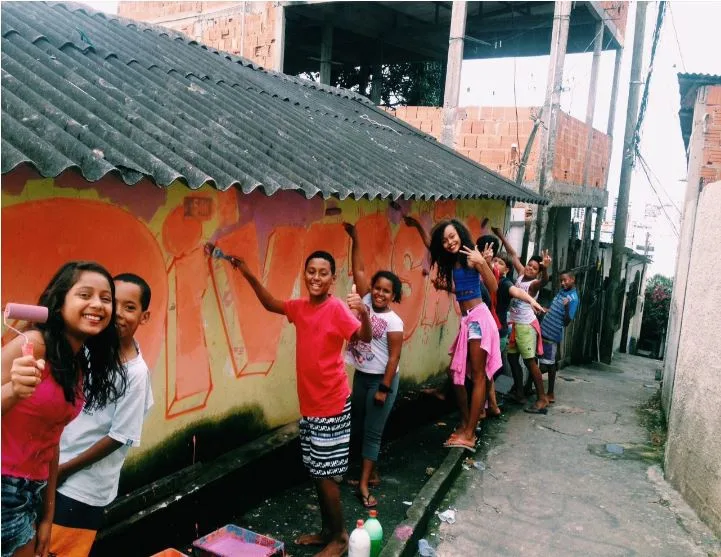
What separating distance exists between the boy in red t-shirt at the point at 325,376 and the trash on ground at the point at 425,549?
563 millimetres

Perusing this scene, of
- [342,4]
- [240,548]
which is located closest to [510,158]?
[342,4]

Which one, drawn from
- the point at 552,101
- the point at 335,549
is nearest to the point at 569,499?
the point at 335,549

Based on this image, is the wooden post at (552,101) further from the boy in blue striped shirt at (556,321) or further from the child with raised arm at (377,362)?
the child with raised arm at (377,362)

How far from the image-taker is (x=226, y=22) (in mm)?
13562

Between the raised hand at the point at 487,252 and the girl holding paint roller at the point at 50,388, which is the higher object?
the raised hand at the point at 487,252

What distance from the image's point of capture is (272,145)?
4707 millimetres

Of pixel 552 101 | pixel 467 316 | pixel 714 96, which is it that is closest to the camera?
pixel 467 316

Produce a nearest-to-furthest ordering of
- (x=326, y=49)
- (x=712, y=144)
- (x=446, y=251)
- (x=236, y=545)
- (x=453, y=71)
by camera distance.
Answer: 1. (x=236, y=545)
2. (x=446, y=251)
3. (x=712, y=144)
4. (x=453, y=71)
5. (x=326, y=49)

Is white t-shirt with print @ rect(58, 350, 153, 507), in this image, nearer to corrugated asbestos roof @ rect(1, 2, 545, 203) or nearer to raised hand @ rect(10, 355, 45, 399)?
raised hand @ rect(10, 355, 45, 399)

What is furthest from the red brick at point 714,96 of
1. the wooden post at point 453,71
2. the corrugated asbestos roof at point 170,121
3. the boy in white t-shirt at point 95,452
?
the boy in white t-shirt at point 95,452

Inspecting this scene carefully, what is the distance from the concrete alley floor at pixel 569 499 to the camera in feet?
14.1

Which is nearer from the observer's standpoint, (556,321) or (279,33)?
(556,321)

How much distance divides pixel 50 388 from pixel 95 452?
0.54 metres

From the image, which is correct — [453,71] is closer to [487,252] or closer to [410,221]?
[410,221]
